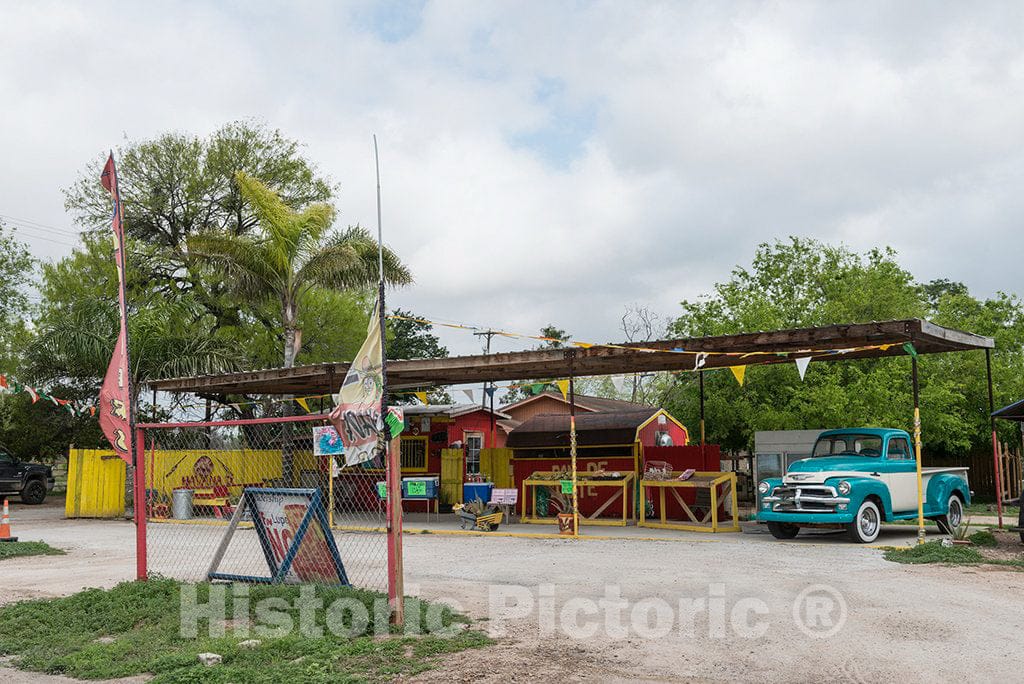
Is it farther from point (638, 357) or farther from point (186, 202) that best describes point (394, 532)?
point (186, 202)

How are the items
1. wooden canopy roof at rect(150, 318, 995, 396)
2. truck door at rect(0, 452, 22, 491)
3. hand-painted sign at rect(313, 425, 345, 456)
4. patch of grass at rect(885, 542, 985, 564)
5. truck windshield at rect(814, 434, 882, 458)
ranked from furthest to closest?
truck door at rect(0, 452, 22, 491) → hand-painted sign at rect(313, 425, 345, 456) → truck windshield at rect(814, 434, 882, 458) → wooden canopy roof at rect(150, 318, 995, 396) → patch of grass at rect(885, 542, 985, 564)

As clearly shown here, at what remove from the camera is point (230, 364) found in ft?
84.1

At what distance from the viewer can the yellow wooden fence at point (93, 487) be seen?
23125mm

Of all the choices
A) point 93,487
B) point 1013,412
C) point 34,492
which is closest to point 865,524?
point 1013,412

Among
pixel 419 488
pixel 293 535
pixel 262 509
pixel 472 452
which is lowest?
pixel 419 488

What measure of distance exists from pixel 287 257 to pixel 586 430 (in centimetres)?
909

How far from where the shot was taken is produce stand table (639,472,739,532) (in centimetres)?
1682

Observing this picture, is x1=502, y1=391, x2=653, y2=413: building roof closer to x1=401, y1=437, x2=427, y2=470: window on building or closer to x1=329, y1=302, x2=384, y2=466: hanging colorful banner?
x1=401, y1=437, x2=427, y2=470: window on building

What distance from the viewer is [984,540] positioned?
45.9 ft

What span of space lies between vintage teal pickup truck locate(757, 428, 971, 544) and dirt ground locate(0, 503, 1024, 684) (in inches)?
18.0

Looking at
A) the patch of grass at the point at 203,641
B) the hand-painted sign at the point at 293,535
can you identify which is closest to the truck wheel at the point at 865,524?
the patch of grass at the point at 203,641

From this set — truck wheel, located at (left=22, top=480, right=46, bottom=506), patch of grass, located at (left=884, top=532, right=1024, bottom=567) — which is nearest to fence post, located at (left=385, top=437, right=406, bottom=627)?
patch of grass, located at (left=884, top=532, right=1024, bottom=567)

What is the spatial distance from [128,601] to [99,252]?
26.3 m

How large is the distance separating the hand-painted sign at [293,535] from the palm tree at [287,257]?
1433 centimetres
